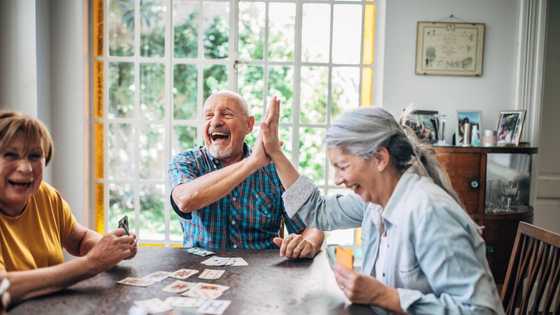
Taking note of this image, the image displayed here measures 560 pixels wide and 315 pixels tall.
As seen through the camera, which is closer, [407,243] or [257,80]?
[407,243]

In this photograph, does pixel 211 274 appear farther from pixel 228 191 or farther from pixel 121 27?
pixel 121 27

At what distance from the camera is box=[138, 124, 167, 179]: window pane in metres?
3.98

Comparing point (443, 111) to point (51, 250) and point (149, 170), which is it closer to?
point (149, 170)

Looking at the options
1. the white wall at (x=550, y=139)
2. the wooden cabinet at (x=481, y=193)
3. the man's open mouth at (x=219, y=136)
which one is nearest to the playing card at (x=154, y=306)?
the man's open mouth at (x=219, y=136)

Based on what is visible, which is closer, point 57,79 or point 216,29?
point 57,79

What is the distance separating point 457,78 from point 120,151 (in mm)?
2964

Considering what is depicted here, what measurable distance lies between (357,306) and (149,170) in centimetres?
299

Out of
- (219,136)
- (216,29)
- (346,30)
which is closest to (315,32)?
(346,30)

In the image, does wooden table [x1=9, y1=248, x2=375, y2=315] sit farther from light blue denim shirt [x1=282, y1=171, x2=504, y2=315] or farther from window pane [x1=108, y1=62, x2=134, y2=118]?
window pane [x1=108, y1=62, x2=134, y2=118]

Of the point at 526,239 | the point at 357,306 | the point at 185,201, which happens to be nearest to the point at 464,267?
the point at 357,306

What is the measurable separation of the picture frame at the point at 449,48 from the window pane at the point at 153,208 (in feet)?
8.10

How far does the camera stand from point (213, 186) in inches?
81.7

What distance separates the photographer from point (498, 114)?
12.4ft

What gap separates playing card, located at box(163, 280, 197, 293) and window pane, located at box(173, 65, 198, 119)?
8.47ft
